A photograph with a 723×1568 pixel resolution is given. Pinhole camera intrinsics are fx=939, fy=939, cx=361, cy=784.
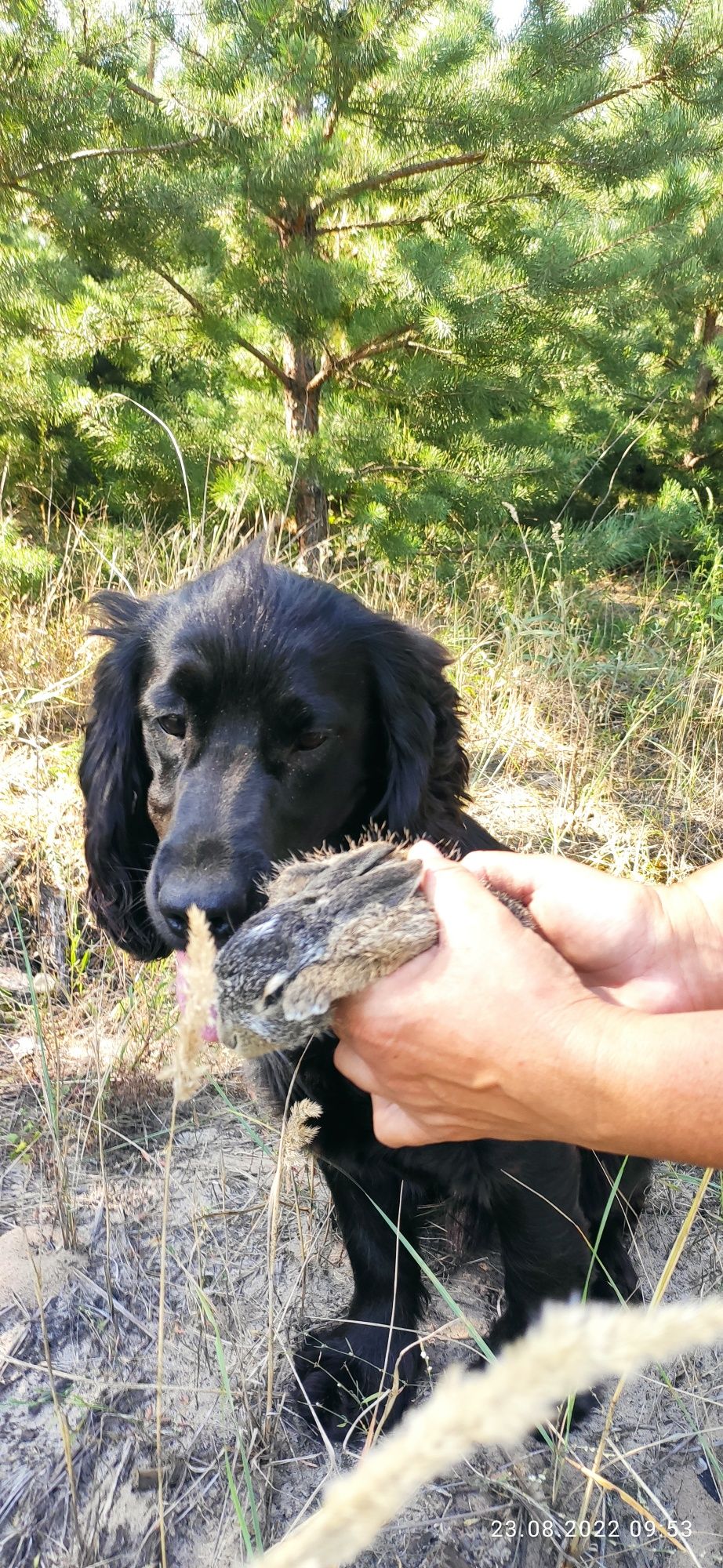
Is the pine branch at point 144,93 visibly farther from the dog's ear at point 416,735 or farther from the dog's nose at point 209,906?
the dog's nose at point 209,906

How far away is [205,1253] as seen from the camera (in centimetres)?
189

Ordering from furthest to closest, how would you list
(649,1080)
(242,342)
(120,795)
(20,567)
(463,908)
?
1. (242,342)
2. (20,567)
3. (120,795)
4. (463,908)
5. (649,1080)

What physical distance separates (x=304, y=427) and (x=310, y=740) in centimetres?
299

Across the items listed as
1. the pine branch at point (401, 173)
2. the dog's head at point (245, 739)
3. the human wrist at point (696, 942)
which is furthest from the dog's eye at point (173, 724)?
the pine branch at point (401, 173)

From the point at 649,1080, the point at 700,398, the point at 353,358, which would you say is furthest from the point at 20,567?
the point at 700,398

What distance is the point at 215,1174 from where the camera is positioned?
6.87 feet

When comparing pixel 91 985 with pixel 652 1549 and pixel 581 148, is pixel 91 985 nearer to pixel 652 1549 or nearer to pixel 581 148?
pixel 652 1549

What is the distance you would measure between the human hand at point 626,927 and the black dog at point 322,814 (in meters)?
0.30

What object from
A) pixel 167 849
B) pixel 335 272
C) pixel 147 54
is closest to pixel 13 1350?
pixel 167 849

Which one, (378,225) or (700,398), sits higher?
(700,398)

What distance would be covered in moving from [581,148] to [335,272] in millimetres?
1101

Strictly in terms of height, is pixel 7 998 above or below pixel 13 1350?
above

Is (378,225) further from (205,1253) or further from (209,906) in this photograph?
(205,1253)

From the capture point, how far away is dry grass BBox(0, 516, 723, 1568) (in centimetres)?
141
